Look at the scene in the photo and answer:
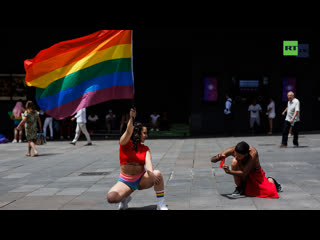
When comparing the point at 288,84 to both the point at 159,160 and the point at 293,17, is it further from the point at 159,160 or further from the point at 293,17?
the point at 293,17

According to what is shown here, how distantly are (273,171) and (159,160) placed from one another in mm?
3449

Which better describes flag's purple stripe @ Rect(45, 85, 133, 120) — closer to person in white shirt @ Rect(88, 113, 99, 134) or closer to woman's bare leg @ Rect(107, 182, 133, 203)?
woman's bare leg @ Rect(107, 182, 133, 203)

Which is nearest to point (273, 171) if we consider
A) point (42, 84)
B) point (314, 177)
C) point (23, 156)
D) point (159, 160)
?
point (314, 177)

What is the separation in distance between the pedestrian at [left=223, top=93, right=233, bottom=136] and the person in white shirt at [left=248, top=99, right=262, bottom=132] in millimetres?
1008

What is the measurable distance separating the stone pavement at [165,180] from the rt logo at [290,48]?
377 inches

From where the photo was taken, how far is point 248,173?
273 inches

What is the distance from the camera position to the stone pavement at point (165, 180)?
6.56 metres

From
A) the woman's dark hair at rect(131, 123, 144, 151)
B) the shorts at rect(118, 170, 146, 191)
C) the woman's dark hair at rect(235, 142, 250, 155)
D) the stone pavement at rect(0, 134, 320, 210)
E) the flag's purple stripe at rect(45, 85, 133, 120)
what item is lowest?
the stone pavement at rect(0, 134, 320, 210)

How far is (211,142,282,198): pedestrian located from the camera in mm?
6695

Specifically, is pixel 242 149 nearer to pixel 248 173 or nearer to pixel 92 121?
pixel 248 173

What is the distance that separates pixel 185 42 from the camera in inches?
883

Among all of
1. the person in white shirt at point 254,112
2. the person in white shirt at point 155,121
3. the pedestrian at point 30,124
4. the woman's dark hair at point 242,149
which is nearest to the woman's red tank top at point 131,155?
the woman's dark hair at point 242,149

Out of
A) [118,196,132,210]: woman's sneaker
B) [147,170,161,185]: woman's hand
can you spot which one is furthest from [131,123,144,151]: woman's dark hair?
[118,196,132,210]: woman's sneaker

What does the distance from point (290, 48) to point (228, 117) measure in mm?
4896
